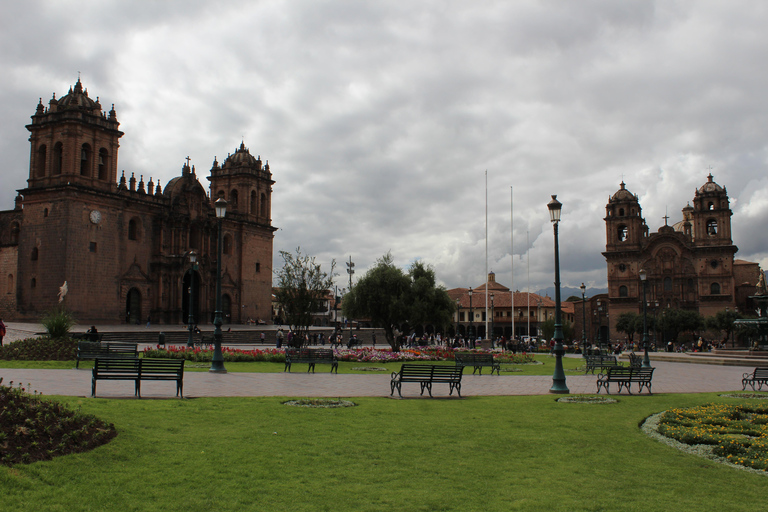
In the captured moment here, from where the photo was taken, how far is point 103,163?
144 feet

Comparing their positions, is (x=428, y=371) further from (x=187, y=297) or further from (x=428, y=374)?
(x=187, y=297)

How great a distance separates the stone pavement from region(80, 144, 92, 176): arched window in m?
30.0

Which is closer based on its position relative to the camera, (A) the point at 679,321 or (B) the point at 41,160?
(B) the point at 41,160

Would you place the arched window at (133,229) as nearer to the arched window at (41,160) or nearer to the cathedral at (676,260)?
the arched window at (41,160)

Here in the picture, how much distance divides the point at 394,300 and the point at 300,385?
17.4 m

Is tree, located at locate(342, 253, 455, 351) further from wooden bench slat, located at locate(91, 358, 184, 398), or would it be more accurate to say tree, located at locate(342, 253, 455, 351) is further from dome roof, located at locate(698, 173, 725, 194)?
dome roof, located at locate(698, 173, 725, 194)

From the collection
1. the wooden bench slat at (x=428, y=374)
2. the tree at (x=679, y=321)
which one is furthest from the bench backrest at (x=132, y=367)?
the tree at (x=679, y=321)

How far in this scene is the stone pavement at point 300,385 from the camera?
12.4 m

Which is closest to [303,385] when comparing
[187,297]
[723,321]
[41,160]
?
[41,160]

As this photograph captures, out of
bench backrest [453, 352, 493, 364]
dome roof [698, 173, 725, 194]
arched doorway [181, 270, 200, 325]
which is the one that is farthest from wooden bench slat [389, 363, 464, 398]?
dome roof [698, 173, 725, 194]

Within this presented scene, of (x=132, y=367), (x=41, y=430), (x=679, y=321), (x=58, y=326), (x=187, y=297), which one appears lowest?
(x=41, y=430)

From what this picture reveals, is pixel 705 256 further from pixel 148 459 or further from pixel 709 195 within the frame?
pixel 148 459

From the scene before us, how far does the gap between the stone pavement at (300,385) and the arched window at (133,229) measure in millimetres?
31445

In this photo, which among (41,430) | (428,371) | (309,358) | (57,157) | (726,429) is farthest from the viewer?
(57,157)
